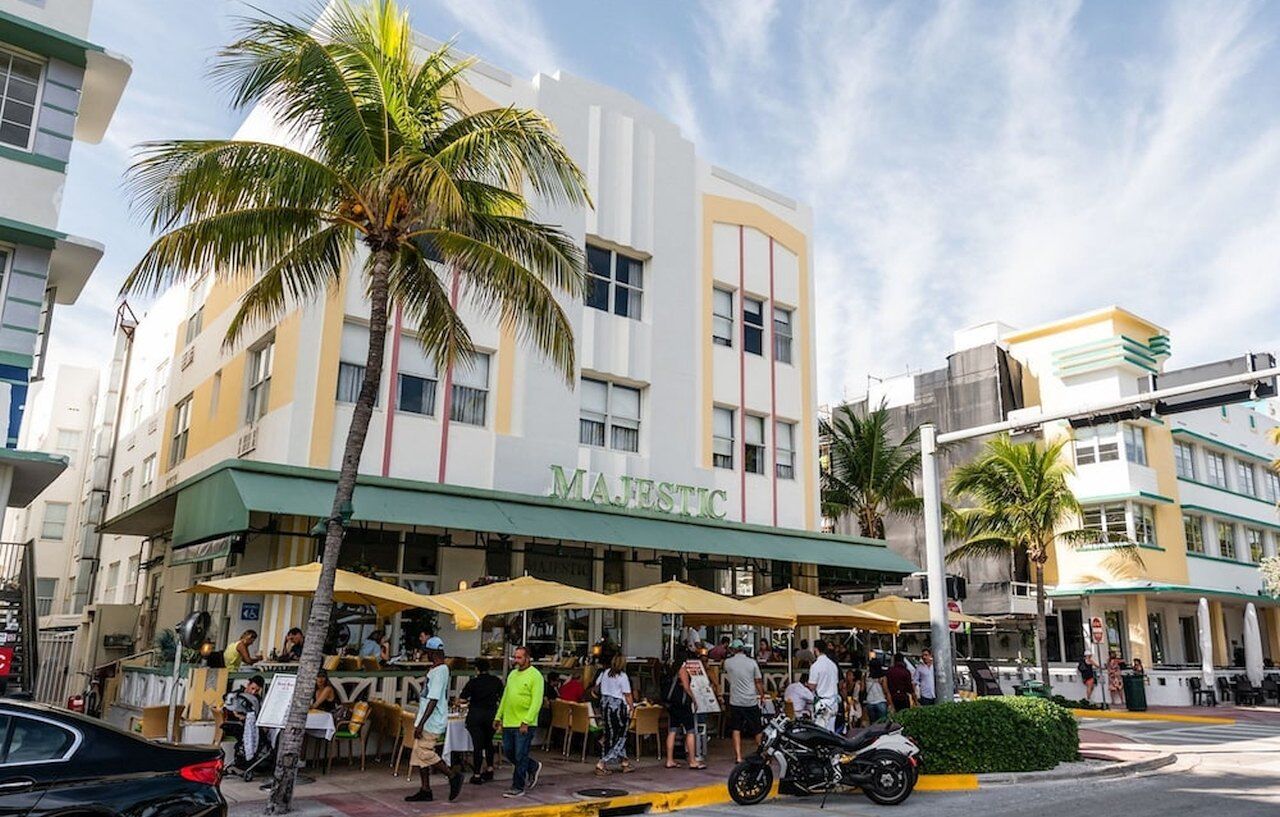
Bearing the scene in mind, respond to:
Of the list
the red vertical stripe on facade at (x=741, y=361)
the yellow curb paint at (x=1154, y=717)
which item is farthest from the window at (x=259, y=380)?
the yellow curb paint at (x=1154, y=717)

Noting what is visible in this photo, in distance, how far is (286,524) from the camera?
54.7ft

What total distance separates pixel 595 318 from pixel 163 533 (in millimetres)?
12744

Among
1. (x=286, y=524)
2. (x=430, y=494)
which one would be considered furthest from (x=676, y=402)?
(x=286, y=524)

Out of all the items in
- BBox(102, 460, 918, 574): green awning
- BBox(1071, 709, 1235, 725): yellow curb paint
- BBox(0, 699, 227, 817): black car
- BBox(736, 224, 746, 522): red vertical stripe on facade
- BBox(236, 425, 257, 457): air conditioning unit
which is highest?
BBox(736, 224, 746, 522): red vertical stripe on facade

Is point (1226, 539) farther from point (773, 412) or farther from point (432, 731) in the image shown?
point (432, 731)

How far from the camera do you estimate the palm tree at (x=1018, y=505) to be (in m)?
29.6

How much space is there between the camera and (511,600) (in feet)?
46.2

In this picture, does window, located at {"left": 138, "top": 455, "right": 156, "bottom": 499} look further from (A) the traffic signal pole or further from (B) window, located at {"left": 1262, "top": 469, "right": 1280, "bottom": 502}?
(B) window, located at {"left": 1262, "top": 469, "right": 1280, "bottom": 502}

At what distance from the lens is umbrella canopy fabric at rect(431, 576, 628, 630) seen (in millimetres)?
13406

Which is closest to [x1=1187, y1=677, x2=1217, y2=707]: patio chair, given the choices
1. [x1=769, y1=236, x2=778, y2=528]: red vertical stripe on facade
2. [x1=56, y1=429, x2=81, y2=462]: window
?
[x1=769, y1=236, x2=778, y2=528]: red vertical stripe on facade

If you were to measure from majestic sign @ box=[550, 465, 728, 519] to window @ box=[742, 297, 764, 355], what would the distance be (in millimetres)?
4282

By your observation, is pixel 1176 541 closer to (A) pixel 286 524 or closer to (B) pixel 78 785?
(A) pixel 286 524

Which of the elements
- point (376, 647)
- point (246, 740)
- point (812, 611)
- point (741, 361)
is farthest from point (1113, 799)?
point (741, 361)

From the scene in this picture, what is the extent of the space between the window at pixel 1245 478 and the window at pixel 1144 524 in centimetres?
866
